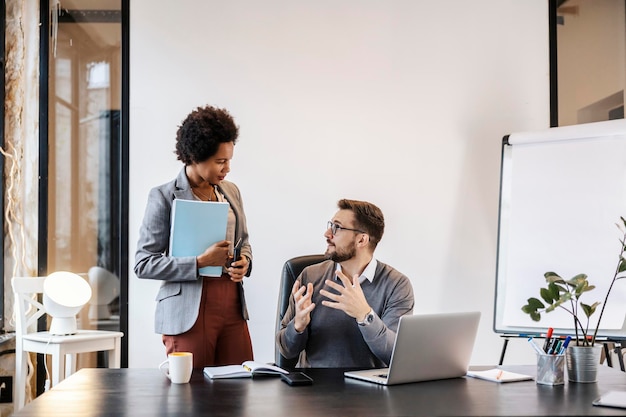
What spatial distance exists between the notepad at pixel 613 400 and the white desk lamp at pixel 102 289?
8.98ft

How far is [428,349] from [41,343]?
211 centimetres

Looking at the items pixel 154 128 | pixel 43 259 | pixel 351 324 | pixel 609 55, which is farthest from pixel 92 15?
pixel 609 55

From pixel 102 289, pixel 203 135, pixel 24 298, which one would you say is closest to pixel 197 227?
pixel 203 135

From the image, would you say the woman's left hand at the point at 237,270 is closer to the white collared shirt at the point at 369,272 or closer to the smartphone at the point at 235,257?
the smartphone at the point at 235,257

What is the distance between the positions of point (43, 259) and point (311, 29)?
189 cm

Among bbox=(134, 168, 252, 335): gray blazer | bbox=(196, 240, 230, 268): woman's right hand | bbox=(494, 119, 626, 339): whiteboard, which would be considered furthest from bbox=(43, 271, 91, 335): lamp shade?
bbox=(494, 119, 626, 339): whiteboard

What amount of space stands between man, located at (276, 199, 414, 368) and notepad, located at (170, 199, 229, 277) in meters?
0.37

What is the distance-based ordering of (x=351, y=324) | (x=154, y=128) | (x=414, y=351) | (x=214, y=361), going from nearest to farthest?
(x=414, y=351), (x=351, y=324), (x=214, y=361), (x=154, y=128)

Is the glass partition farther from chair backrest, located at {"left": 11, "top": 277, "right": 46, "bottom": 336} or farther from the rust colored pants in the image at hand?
the rust colored pants

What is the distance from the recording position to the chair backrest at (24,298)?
340 centimetres

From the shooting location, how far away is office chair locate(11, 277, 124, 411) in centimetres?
326

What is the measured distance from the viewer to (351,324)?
2492 mm

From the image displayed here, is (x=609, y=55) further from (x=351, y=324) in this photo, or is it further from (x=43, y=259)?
(x=43, y=259)

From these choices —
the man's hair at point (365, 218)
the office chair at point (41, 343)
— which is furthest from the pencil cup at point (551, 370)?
the office chair at point (41, 343)
